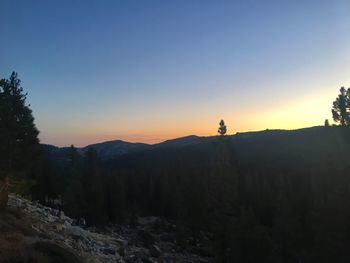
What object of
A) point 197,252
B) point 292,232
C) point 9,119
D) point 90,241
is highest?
point 9,119

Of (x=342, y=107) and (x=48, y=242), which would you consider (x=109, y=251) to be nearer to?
(x=48, y=242)

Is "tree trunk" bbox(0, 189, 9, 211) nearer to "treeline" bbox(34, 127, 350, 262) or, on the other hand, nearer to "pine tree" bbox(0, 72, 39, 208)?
"pine tree" bbox(0, 72, 39, 208)

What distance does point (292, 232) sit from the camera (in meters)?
50.1

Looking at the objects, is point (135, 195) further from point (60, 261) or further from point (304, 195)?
point (60, 261)

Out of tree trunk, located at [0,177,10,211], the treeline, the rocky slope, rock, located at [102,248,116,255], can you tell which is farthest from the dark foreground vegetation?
rock, located at [102,248,116,255]

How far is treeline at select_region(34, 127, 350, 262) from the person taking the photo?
4450 cm

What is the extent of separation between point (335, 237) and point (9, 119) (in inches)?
1247

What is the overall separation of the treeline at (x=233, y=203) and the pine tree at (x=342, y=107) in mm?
4233

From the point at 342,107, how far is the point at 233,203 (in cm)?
3961

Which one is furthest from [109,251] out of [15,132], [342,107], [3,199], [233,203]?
[342,107]

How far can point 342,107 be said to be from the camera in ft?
273

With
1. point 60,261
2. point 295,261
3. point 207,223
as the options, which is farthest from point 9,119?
point 207,223

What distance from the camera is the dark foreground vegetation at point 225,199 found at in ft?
137

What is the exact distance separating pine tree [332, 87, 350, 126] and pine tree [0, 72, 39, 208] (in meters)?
64.0
